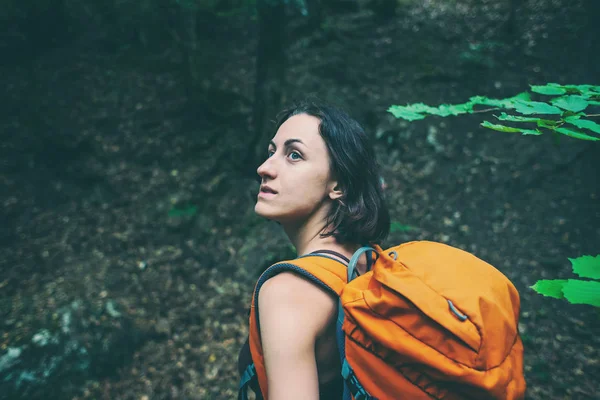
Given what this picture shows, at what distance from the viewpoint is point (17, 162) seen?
4746 millimetres

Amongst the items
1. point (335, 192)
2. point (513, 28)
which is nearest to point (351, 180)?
point (335, 192)

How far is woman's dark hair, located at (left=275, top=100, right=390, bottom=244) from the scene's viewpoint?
62.5 inches

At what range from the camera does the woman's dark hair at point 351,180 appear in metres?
1.59

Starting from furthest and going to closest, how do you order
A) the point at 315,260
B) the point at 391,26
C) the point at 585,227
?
the point at 391,26 < the point at 585,227 < the point at 315,260

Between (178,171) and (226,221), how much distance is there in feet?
3.84

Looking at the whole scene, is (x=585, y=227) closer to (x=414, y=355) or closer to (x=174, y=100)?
(x=414, y=355)

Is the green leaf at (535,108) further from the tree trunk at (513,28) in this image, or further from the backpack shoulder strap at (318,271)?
the tree trunk at (513,28)

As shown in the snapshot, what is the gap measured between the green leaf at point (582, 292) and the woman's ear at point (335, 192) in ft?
3.00

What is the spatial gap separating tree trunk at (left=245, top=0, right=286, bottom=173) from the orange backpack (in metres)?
3.40

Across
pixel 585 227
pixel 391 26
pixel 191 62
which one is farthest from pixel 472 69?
pixel 191 62

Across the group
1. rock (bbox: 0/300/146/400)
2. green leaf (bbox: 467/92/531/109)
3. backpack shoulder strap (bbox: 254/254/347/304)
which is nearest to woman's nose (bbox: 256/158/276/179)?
backpack shoulder strap (bbox: 254/254/347/304)

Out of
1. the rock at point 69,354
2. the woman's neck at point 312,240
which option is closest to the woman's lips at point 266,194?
the woman's neck at point 312,240

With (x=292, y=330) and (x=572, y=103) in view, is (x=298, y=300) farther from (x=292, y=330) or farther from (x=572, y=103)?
(x=572, y=103)

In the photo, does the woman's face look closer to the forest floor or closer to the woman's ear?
the woman's ear
